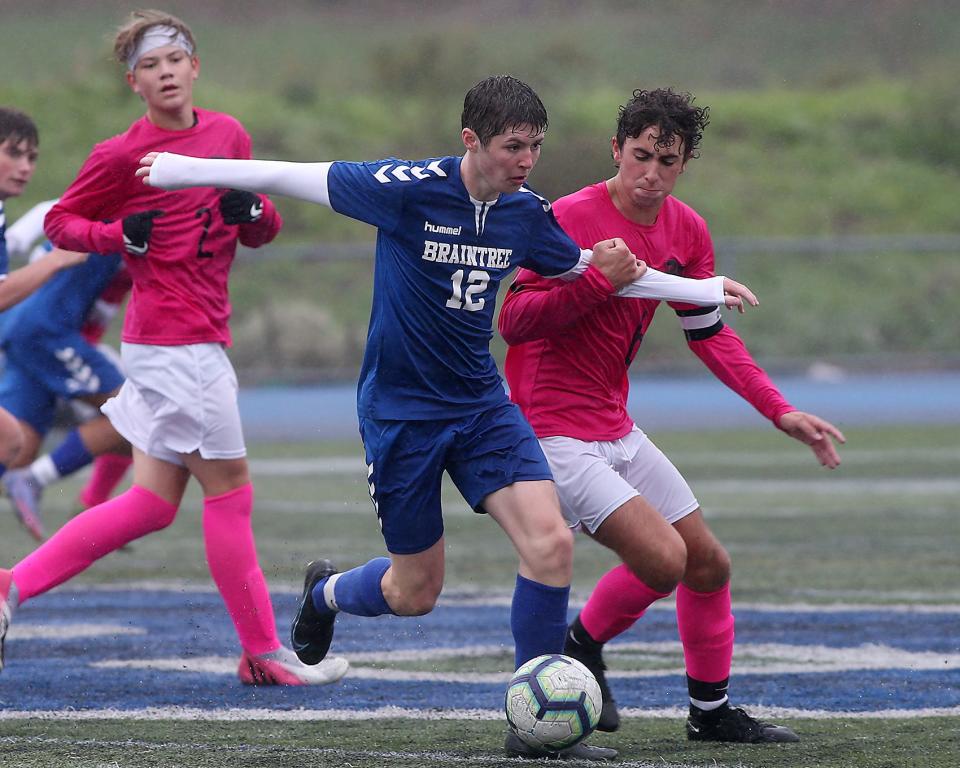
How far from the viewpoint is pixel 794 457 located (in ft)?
42.4

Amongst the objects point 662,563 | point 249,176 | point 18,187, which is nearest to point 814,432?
point 662,563

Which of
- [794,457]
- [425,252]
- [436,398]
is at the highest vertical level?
[425,252]

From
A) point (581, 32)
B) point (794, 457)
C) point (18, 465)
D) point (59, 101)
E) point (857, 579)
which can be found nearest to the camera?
point (857, 579)

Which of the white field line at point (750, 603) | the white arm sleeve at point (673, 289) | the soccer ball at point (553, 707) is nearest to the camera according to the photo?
the soccer ball at point (553, 707)

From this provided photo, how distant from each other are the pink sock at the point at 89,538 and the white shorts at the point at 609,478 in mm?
1370

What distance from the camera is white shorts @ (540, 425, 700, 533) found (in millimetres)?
4340

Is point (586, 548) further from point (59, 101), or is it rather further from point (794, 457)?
point (59, 101)

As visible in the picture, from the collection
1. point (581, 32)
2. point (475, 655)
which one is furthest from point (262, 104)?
point (475, 655)

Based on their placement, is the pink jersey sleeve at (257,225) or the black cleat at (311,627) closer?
the black cleat at (311,627)

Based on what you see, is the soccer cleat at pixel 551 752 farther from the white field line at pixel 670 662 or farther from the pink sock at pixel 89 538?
the pink sock at pixel 89 538

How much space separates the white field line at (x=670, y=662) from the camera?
5312 millimetres

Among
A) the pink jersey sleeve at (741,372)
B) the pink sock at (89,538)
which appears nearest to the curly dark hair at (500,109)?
the pink jersey sleeve at (741,372)

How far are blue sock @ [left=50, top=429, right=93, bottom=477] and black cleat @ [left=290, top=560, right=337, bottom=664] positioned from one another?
10.4 feet

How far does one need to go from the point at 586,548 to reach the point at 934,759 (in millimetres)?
4731
